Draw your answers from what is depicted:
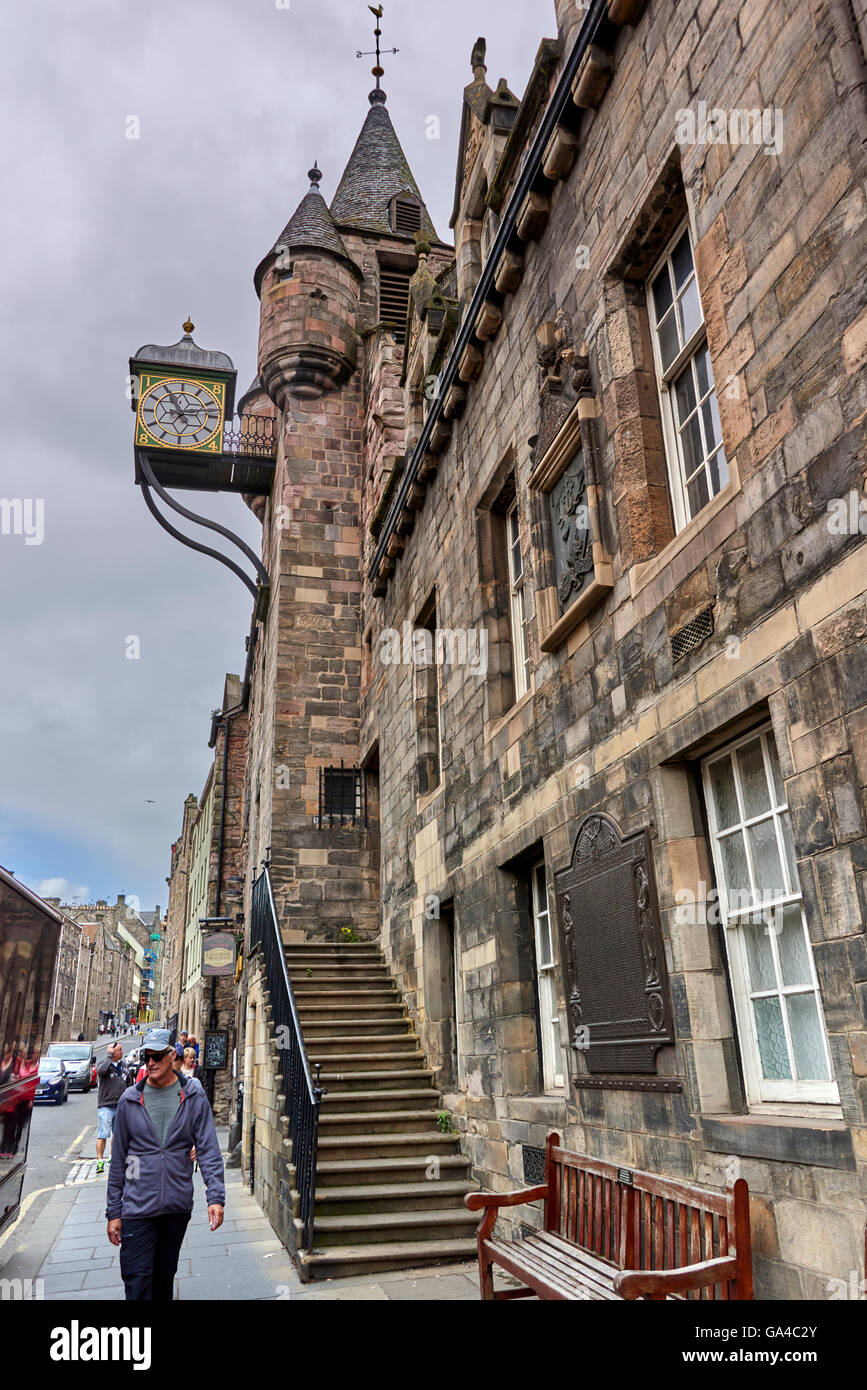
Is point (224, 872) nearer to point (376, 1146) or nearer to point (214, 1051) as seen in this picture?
point (214, 1051)

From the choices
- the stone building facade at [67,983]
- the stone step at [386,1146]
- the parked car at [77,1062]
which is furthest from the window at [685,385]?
the stone building facade at [67,983]

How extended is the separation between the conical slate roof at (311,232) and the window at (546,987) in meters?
13.2

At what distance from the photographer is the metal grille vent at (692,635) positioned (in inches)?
165

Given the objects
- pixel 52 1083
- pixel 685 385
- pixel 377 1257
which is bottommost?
pixel 377 1257

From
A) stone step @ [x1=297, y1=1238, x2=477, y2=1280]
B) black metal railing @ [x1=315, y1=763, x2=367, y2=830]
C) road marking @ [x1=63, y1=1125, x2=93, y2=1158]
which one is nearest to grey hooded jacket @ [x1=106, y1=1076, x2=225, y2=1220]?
stone step @ [x1=297, y1=1238, x2=477, y2=1280]

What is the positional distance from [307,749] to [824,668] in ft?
36.6

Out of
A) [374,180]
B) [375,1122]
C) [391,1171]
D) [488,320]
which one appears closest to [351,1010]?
[375,1122]

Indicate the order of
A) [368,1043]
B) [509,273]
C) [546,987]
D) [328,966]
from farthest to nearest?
1. [328,966]
2. [368,1043]
3. [509,273]
4. [546,987]

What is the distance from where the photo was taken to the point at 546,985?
651cm

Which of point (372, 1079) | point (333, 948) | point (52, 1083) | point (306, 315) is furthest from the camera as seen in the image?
point (52, 1083)

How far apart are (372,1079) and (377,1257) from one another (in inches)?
94.9

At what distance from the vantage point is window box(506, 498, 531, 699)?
24.1 feet

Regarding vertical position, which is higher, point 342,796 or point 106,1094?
point 342,796
